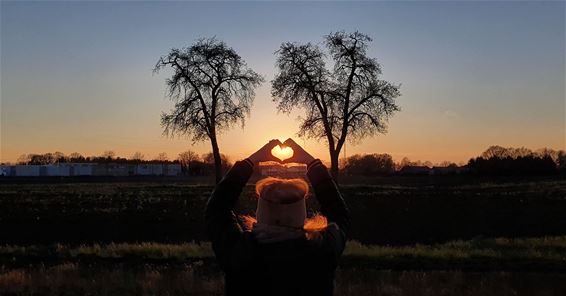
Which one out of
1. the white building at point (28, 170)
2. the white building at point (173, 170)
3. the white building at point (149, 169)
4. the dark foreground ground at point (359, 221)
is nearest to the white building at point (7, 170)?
the white building at point (28, 170)

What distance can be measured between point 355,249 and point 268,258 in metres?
15.4

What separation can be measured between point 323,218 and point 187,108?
32.8m

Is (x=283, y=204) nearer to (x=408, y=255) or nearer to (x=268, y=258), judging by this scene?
(x=268, y=258)

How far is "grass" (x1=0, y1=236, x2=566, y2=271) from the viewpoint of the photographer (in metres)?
15.8

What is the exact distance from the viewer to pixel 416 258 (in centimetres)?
1700

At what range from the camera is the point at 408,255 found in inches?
688

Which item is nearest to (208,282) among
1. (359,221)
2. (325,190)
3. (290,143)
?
(325,190)

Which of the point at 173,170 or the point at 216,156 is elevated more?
the point at 173,170

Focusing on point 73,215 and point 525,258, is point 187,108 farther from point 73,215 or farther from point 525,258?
point 525,258

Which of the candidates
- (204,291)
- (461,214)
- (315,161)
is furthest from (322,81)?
(315,161)

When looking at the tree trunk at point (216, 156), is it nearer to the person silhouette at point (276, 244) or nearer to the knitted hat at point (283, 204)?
the person silhouette at point (276, 244)

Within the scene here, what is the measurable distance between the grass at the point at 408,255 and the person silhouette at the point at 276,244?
12103mm

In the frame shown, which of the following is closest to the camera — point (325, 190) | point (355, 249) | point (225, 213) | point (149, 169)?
point (225, 213)

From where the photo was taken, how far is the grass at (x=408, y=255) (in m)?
15.8
